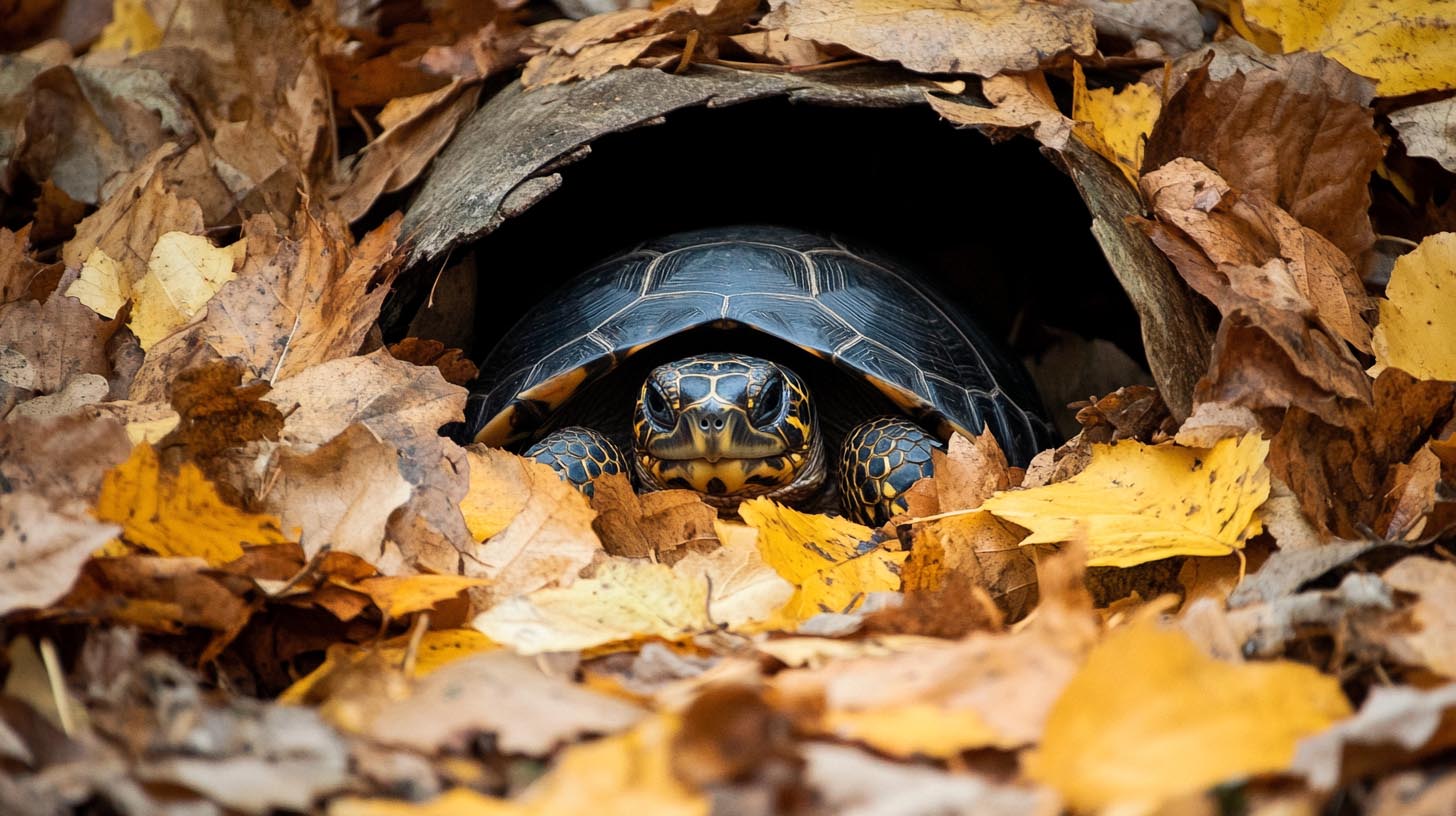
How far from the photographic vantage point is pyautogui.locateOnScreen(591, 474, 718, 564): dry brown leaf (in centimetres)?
232

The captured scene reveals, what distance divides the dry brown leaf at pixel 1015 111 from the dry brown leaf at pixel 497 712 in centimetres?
178

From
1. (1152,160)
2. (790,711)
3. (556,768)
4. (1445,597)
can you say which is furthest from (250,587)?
(1152,160)

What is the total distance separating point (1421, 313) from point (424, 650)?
5.76ft

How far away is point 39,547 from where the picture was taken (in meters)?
1.46

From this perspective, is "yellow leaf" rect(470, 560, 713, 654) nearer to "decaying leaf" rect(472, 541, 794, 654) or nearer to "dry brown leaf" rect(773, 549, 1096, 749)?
"decaying leaf" rect(472, 541, 794, 654)

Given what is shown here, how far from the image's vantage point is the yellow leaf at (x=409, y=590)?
1653 millimetres

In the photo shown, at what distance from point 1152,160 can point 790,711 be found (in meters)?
1.76

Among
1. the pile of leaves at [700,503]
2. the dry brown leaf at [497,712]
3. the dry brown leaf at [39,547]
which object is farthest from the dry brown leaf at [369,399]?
the dry brown leaf at [497,712]

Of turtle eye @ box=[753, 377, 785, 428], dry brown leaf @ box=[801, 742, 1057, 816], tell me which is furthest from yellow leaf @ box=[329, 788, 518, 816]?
turtle eye @ box=[753, 377, 785, 428]

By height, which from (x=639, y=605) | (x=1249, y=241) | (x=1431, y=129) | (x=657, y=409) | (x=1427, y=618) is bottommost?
(x=657, y=409)

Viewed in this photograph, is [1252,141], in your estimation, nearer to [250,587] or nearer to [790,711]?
[790,711]

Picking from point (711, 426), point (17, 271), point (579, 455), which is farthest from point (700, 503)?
point (17, 271)

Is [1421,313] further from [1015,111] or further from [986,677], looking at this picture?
[986,677]

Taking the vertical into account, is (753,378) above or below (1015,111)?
below
